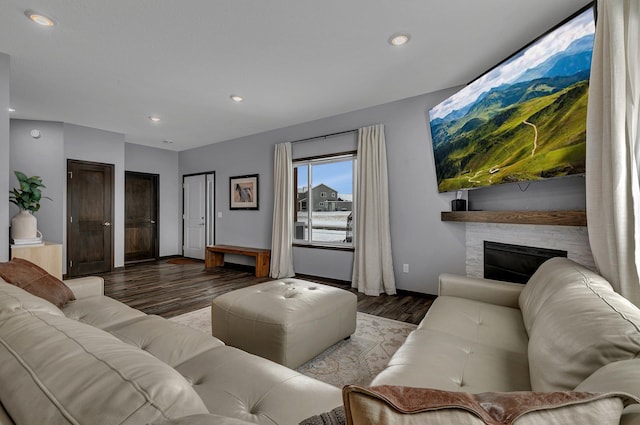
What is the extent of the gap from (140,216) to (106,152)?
5.13ft

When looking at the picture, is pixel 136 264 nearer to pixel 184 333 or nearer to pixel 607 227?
pixel 184 333

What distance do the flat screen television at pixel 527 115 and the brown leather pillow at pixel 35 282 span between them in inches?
138

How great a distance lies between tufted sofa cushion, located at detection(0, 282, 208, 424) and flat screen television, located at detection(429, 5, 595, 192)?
8.57 ft

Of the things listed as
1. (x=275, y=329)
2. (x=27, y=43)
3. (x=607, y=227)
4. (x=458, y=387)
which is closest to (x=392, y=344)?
(x=275, y=329)

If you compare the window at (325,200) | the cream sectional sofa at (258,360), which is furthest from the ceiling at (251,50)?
the cream sectional sofa at (258,360)

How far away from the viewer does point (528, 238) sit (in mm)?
2744

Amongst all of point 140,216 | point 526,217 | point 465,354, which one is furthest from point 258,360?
point 140,216

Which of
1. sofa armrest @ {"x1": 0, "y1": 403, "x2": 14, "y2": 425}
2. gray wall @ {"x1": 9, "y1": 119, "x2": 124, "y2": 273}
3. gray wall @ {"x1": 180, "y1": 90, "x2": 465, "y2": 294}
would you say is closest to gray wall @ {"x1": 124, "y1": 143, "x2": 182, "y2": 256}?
gray wall @ {"x1": 9, "y1": 119, "x2": 124, "y2": 273}

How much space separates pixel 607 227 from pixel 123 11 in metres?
3.46

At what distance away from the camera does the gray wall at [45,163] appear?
4301 mm

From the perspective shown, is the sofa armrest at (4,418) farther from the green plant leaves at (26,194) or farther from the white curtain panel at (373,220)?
the green plant leaves at (26,194)

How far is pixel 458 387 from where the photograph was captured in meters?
1.16

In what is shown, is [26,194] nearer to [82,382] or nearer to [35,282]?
[35,282]

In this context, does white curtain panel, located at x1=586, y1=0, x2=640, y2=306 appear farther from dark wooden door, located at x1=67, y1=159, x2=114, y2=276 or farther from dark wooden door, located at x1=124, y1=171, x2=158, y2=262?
dark wooden door, located at x1=124, y1=171, x2=158, y2=262
